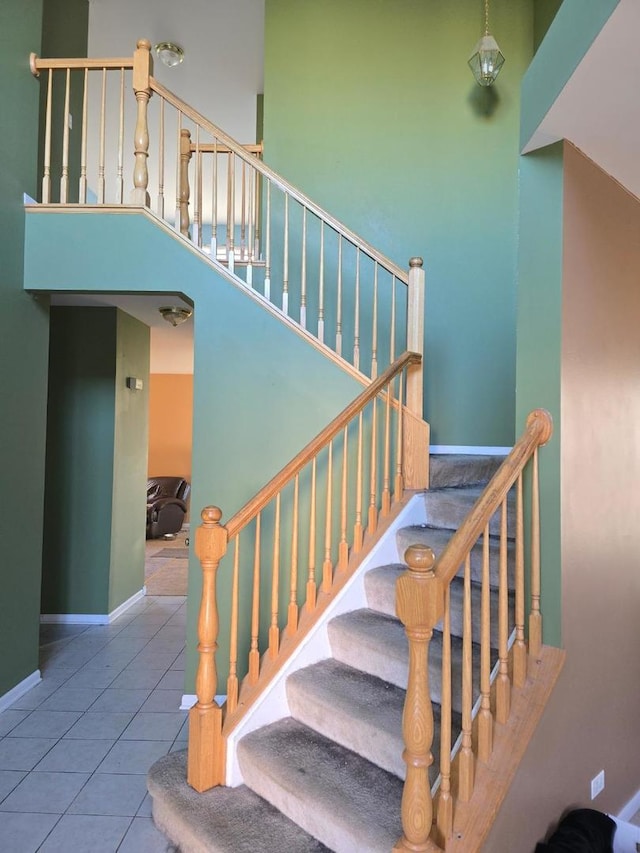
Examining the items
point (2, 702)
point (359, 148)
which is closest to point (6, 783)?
point (2, 702)

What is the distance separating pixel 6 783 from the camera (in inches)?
92.7

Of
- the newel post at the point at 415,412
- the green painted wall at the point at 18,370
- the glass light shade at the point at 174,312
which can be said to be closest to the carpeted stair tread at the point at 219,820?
the green painted wall at the point at 18,370

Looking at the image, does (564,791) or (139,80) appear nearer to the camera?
(564,791)

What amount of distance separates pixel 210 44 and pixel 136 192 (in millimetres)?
2823

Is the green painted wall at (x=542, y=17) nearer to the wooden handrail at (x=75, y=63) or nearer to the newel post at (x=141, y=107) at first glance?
the newel post at (x=141, y=107)

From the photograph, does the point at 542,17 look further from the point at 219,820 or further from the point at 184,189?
the point at 219,820

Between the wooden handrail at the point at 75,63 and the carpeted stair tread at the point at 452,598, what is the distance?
327cm

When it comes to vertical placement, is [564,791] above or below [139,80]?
below

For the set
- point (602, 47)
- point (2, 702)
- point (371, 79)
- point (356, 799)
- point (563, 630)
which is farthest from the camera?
point (371, 79)

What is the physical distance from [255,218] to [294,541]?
2.94m

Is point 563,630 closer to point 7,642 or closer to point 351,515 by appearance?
point 351,515

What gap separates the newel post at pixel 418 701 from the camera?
1.40 m

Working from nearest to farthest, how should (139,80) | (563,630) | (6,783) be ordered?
(563,630) < (6,783) < (139,80)

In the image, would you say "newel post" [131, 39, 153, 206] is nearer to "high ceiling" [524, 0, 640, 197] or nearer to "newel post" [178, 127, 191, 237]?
"newel post" [178, 127, 191, 237]
